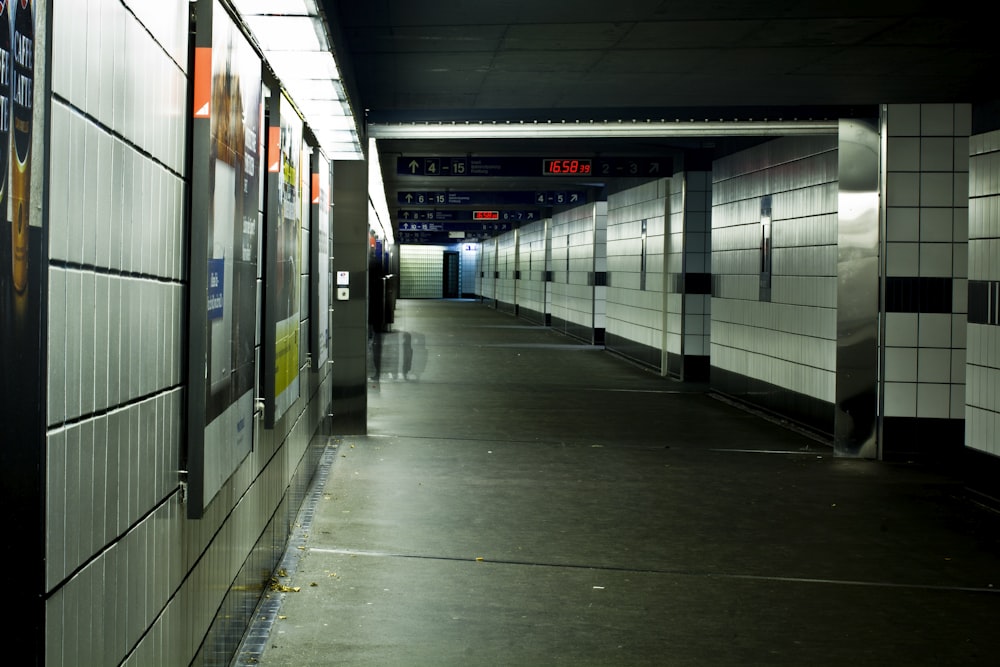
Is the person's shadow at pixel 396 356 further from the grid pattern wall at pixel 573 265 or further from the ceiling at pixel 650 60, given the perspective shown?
the ceiling at pixel 650 60

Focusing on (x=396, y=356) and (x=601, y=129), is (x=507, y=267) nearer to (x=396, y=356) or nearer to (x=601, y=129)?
(x=396, y=356)

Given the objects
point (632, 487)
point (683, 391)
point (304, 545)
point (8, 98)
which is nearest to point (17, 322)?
point (8, 98)

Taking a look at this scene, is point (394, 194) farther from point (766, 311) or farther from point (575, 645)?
point (575, 645)

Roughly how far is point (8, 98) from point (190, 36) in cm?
156

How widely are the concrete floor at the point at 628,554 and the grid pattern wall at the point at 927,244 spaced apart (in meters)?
0.99

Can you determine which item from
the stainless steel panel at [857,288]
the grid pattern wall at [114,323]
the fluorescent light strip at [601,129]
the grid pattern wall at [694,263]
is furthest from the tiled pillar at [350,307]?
the grid pattern wall at [114,323]

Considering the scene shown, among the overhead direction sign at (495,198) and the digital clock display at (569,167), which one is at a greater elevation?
the overhead direction sign at (495,198)

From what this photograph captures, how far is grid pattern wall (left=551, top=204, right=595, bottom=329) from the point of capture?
2273 cm

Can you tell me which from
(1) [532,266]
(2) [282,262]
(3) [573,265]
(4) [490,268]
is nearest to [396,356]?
(3) [573,265]

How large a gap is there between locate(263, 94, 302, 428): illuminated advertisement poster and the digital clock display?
8.38 meters

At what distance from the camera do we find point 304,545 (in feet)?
19.8

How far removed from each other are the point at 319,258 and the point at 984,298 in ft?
15.6

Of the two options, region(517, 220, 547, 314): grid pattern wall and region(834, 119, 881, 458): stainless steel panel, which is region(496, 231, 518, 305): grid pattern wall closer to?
region(517, 220, 547, 314): grid pattern wall

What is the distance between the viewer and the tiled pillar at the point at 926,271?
897cm
